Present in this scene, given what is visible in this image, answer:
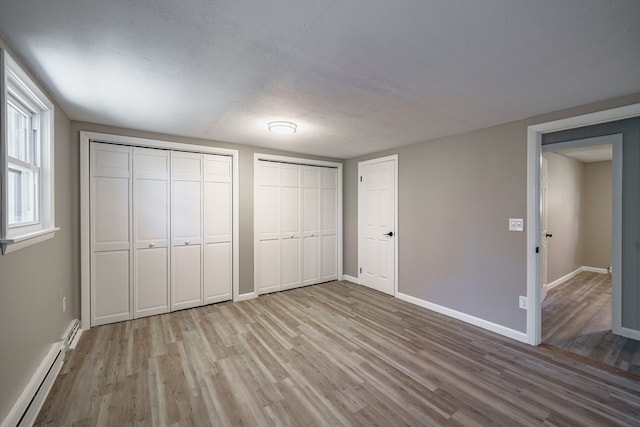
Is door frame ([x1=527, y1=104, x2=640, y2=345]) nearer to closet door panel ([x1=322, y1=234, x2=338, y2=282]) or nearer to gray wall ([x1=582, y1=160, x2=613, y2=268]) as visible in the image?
closet door panel ([x1=322, y1=234, x2=338, y2=282])

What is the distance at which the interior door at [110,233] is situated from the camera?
3.12 m

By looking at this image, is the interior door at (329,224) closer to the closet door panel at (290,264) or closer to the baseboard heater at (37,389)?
the closet door panel at (290,264)

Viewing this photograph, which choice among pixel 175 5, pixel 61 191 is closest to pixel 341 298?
pixel 61 191

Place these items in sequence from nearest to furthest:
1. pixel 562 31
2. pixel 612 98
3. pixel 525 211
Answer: pixel 562 31
pixel 612 98
pixel 525 211

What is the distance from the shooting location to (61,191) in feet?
8.60

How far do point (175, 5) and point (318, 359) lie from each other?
8.64 feet

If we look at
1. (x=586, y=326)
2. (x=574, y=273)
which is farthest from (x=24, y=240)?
(x=574, y=273)

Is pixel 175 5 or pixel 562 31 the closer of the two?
pixel 175 5

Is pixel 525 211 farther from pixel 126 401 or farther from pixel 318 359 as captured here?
pixel 126 401

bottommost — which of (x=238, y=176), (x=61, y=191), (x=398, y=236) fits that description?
(x=398, y=236)

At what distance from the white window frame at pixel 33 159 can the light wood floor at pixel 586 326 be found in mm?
4430

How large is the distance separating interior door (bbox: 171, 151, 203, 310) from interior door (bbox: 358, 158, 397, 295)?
2.61 meters

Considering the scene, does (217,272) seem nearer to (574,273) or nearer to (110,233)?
(110,233)

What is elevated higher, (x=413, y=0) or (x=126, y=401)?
(x=413, y=0)
